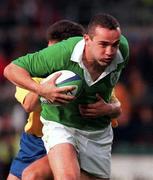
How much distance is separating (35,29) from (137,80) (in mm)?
2657

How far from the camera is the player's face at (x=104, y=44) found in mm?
6949

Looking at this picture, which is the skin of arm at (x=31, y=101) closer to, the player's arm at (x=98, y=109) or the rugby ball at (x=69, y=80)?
the rugby ball at (x=69, y=80)

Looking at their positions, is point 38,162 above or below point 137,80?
above

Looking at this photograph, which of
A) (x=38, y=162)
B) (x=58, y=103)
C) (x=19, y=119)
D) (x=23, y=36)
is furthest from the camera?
(x=23, y=36)

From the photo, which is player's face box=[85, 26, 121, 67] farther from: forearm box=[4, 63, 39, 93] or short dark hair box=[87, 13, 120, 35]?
forearm box=[4, 63, 39, 93]

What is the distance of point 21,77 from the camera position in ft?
23.0

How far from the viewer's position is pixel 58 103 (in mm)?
6898

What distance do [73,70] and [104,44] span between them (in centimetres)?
33

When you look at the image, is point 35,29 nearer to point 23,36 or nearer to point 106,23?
point 23,36

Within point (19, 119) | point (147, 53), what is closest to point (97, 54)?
point (19, 119)

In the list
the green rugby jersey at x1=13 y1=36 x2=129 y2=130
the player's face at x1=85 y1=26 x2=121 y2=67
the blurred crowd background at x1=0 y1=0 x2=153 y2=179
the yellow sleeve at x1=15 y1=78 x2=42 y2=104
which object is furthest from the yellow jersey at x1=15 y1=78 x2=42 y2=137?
the blurred crowd background at x1=0 y1=0 x2=153 y2=179

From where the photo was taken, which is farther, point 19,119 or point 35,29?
point 35,29

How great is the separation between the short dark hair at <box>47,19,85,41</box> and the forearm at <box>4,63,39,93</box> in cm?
62

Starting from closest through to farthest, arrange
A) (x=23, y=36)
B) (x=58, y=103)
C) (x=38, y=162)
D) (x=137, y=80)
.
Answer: (x=58, y=103), (x=38, y=162), (x=137, y=80), (x=23, y=36)
